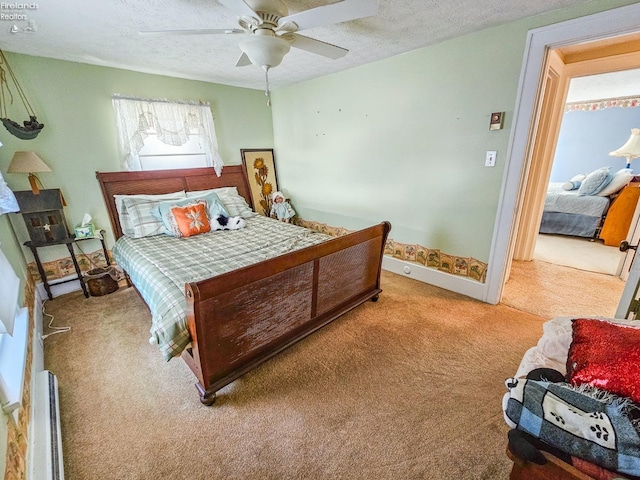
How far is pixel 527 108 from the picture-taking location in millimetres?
2008

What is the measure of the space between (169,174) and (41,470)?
9.08 ft

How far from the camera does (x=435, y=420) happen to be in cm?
144

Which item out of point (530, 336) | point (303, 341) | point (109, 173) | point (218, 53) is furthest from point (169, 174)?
point (530, 336)

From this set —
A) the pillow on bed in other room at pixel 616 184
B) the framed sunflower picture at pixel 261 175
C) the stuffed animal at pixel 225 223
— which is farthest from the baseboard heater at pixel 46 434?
the pillow on bed in other room at pixel 616 184

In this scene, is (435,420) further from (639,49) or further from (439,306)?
(639,49)

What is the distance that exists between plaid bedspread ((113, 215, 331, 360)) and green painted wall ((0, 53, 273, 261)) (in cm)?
65

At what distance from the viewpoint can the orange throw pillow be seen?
2.74 metres

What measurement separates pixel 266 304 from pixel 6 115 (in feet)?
9.35

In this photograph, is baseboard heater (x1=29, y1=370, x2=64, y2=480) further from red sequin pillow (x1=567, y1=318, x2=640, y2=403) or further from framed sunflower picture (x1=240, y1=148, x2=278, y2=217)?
framed sunflower picture (x1=240, y1=148, x2=278, y2=217)

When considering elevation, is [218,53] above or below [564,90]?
above

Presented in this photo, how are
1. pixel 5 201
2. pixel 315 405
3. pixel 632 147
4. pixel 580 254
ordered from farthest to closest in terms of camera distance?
pixel 632 147
pixel 580 254
pixel 5 201
pixel 315 405

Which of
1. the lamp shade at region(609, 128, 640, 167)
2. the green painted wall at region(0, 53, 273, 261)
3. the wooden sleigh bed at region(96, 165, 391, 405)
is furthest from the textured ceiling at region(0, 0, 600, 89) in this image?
the lamp shade at region(609, 128, 640, 167)

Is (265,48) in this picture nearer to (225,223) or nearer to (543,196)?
(225,223)

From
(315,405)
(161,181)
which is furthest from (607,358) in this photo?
(161,181)
